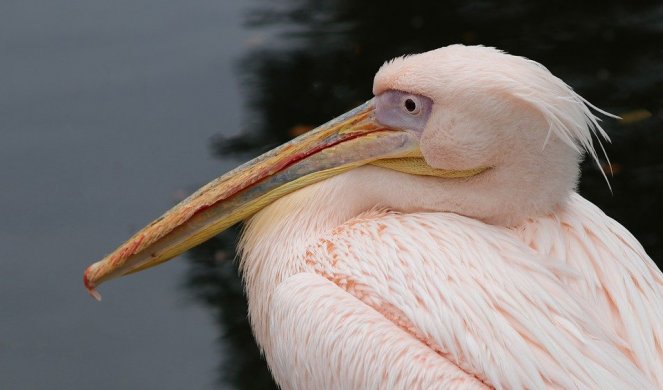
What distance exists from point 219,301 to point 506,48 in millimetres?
2266

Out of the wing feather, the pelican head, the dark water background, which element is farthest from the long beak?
the dark water background

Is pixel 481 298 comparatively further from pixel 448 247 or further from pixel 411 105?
pixel 411 105

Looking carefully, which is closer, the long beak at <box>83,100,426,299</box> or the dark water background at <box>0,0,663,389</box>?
the long beak at <box>83,100,426,299</box>

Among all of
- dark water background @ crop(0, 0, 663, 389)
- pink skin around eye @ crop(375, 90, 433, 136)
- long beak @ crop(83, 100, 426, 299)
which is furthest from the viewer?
dark water background @ crop(0, 0, 663, 389)

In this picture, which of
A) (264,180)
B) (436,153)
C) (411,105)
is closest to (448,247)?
(436,153)

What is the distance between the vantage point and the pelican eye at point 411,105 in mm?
2987

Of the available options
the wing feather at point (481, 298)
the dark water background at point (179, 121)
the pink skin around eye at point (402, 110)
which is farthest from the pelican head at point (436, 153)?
the dark water background at point (179, 121)

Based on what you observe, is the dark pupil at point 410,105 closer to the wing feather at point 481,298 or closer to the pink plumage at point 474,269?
the pink plumage at point 474,269

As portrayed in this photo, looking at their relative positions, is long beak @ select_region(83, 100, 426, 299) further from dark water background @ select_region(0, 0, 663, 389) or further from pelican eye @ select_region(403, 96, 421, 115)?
dark water background @ select_region(0, 0, 663, 389)

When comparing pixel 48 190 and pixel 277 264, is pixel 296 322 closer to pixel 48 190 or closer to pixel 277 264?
pixel 277 264

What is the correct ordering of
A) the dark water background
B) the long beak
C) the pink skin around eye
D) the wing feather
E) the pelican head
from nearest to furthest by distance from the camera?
the wing feather
the pelican head
the pink skin around eye
the long beak
the dark water background

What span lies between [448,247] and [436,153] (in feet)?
0.83

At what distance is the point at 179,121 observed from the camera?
221 inches

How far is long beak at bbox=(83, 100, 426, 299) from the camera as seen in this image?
10.2ft
